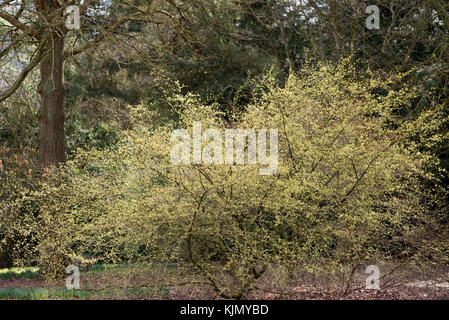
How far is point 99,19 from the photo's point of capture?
820 centimetres

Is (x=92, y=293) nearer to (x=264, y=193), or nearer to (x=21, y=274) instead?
(x=264, y=193)

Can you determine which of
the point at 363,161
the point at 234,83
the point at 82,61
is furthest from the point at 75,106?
the point at 363,161

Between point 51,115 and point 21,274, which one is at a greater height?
point 51,115

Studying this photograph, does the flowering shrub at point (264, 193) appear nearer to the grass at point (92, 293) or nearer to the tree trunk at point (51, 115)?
the grass at point (92, 293)

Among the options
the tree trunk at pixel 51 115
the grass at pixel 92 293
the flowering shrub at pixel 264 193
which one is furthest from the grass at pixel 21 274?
the flowering shrub at pixel 264 193

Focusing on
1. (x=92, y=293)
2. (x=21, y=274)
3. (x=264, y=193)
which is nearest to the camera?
(x=264, y=193)

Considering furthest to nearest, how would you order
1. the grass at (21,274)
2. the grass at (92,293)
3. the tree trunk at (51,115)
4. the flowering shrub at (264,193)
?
the grass at (21,274) → the tree trunk at (51,115) → the grass at (92,293) → the flowering shrub at (264,193)

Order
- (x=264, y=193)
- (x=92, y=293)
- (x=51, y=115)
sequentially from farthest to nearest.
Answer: (x=51, y=115), (x=92, y=293), (x=264, y=193)

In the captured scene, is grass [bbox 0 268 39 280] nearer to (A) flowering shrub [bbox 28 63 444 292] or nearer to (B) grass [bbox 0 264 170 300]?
(B) grass [bbox 0 264 170 300]

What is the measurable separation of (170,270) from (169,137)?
1.47 metres

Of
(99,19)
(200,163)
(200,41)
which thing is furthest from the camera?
(200,41)

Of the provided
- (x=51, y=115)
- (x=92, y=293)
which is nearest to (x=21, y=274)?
(x=51, y=115)
